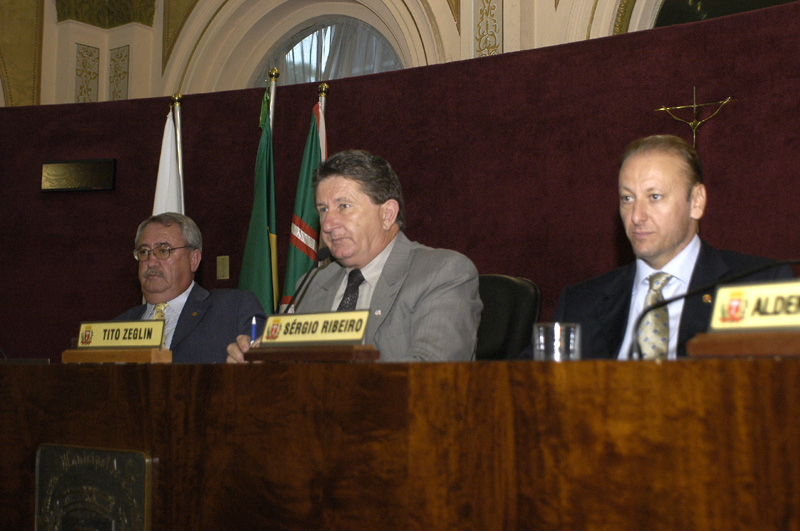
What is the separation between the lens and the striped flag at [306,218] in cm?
A: 385

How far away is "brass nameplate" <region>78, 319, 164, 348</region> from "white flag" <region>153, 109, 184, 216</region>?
233 cm

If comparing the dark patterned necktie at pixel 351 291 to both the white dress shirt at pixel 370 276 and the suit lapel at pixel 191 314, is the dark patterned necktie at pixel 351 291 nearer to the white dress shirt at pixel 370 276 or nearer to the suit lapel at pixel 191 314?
the white dress shirt at pixel 370 276

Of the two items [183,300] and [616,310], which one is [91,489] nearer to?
[616,310]

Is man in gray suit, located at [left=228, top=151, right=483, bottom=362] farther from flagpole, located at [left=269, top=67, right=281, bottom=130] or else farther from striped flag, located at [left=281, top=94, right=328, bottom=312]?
flagpole, located at [left=269, top=67, right=281, bottom=130]

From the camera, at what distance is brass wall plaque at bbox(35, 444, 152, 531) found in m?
1.66

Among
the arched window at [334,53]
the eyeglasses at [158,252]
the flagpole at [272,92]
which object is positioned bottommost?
the eyeglasses at [158,252]

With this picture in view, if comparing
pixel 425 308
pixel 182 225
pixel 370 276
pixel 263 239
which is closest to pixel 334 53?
pixel 263 239

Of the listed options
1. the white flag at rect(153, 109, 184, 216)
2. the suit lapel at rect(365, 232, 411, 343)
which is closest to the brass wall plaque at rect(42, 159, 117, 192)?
the white flag at rect(153, 109, 184, 216)

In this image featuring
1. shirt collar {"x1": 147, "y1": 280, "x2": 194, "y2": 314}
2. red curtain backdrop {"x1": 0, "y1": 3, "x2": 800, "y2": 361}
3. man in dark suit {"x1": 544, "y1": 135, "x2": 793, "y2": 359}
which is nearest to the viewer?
man in dark suit {"x1": 544, "y1": 135, "x2": 793, "y2": 359}

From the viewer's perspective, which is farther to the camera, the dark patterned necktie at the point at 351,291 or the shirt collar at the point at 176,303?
the shirt collar at the point at 176,303

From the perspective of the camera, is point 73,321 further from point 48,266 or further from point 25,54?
point 25,54

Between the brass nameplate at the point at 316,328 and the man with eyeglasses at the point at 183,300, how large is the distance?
139 centimetres

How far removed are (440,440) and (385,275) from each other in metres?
1.18

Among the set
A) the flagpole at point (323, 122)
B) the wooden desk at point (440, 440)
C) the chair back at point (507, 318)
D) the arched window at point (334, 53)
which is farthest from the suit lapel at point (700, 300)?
the arched window at point (334, 53)
